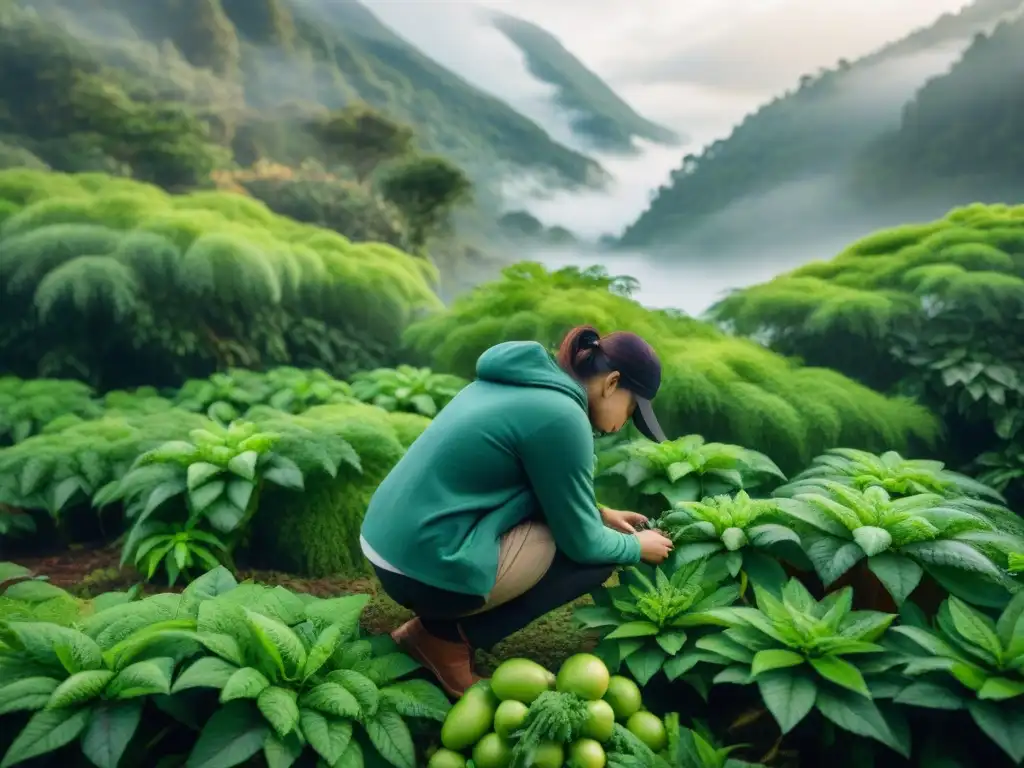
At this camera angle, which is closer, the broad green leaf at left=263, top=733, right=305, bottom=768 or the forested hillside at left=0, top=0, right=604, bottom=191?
the broad green leaf at left=263, top=733, right=305, bottom=768

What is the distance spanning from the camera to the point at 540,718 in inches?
51.7

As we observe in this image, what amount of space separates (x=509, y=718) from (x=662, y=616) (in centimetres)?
46

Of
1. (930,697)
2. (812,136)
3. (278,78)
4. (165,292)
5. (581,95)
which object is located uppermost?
(812,136)

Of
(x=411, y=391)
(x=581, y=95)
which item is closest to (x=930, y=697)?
(x=411, y=391)

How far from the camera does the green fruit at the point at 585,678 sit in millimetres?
1420

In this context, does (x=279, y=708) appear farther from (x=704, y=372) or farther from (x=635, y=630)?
(x=704, y=372)

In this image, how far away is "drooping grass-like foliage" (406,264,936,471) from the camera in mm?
2998

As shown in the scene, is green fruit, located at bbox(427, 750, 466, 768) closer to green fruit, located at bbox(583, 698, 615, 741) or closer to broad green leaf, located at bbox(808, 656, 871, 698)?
green fruit, located at bbox(583, 698, 615, 741)

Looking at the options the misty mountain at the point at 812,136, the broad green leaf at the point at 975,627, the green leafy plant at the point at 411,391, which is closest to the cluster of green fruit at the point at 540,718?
the broad green leaf at the point at 975,627

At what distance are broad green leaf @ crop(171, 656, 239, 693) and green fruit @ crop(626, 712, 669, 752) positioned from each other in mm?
880

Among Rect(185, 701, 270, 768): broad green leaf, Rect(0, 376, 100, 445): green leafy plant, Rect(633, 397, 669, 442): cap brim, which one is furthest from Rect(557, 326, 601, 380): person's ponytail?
Rect(0, 376, 100, 445): green leafy plant

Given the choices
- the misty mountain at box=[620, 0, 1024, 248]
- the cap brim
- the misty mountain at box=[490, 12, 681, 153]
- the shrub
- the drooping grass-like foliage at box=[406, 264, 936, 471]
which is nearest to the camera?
the cap brim

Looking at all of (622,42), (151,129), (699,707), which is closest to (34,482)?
(699,707)

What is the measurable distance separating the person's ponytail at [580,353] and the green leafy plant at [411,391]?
1.65 m
